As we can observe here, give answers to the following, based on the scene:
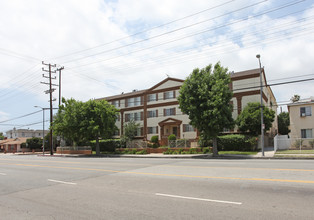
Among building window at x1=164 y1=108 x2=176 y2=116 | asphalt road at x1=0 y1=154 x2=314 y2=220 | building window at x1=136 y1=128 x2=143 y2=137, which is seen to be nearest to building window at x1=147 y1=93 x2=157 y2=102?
building window at x1=164 y1=108 x2=176 y2=116

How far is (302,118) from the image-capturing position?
31000 mm

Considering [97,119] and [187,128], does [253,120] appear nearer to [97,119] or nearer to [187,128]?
[187,128]

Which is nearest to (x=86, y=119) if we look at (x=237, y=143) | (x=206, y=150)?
(x=206, y=150)

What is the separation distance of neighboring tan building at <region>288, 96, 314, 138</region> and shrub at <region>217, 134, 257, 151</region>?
684 cm

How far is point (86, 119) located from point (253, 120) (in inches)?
847

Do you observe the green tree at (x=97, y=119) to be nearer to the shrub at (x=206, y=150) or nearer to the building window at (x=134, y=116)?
the building window at (x=134, y=116)

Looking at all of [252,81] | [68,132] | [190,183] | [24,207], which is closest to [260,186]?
[190,183]

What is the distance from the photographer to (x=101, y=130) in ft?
114

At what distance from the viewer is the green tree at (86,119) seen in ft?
112

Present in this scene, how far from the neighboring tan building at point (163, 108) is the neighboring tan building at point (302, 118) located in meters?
5.57

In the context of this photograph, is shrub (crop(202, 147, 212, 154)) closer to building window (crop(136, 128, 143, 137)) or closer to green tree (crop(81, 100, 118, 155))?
green tree (crop(81, 100, 118, 155))

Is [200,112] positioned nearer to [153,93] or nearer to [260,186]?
[260,186]

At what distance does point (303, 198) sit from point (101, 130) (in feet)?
100

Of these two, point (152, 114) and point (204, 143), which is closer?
point (204, 143)
